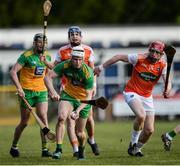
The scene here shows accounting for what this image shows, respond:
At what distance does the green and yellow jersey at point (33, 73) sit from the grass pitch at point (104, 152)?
1333 mm

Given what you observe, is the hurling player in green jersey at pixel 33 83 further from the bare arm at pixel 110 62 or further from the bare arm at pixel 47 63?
the bare arm at pixel 110 62

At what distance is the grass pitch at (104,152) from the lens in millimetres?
17406

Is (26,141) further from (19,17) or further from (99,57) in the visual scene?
(19,17)

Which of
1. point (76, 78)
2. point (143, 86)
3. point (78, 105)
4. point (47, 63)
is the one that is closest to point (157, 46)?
point (143, 86)

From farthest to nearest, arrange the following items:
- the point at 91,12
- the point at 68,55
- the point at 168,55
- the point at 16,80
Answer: the point at 91,12, the point at 168,55, the point at 68,55, the point at 16,80

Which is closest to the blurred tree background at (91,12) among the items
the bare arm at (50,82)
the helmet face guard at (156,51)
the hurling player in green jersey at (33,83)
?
the hurling player in green jersey at (33,83)

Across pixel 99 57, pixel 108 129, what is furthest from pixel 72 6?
pixel 108 129

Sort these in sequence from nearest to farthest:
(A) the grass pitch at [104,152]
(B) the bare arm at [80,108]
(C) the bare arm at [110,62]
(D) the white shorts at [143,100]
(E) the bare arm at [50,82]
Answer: (B) the bare arm at [80,108] → (A) the grass pitch at [104,152] → (E) the bare arm at [50,82] → (C) the bare arm at [110,62] → (D) the white shorts at [143,100]

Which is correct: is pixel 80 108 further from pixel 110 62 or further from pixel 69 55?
pixel 69 55

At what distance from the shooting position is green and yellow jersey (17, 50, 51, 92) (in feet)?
63.5

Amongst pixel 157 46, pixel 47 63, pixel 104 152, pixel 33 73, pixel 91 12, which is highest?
pixel 91 12

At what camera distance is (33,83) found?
19578mm

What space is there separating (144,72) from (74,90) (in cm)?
157

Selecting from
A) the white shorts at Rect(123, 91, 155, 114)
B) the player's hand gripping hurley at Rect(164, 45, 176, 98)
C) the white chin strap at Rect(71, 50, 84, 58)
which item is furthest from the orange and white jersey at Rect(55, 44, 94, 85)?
the white chin strap at Rect(71, 50, 84, 58)
